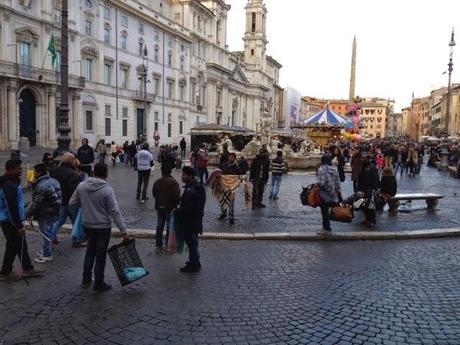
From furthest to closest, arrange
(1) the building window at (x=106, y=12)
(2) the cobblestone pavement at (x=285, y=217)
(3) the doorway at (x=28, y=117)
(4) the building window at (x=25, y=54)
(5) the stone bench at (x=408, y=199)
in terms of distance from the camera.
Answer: (1) the building window at (x=106, y=12), (3) the doorway at (x=28, y=117), (4) the building window at (x=25, y=54), (5) the stone bench at (x=408, y=199), (2) the cobblestone pavement at (x=285, y=217)

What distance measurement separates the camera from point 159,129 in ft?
185

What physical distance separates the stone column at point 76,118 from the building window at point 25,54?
17.0 ft

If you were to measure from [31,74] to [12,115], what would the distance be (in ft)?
11.7

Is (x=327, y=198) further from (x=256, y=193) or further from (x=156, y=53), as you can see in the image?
(x=156, y=53)

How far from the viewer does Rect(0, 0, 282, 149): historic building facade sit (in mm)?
34656

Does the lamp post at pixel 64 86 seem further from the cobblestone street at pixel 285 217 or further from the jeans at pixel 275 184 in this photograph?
the jeans at pixel 275 184

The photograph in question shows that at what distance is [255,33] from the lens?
94.1m

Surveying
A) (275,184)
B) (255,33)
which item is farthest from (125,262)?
(255,33)

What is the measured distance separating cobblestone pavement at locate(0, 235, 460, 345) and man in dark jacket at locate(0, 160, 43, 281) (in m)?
0.35

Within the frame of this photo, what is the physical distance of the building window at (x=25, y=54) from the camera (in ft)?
114

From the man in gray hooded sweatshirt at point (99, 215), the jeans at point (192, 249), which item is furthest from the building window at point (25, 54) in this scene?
the man in gray hooded sweatshirt at point (99, 215)

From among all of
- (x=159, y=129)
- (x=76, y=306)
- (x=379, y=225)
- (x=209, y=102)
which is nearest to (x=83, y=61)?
(x=159, y=129)

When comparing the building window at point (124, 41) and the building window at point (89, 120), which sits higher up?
the building window at point (124, 41)

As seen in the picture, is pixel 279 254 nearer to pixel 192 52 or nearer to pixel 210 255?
pixel 210 255
